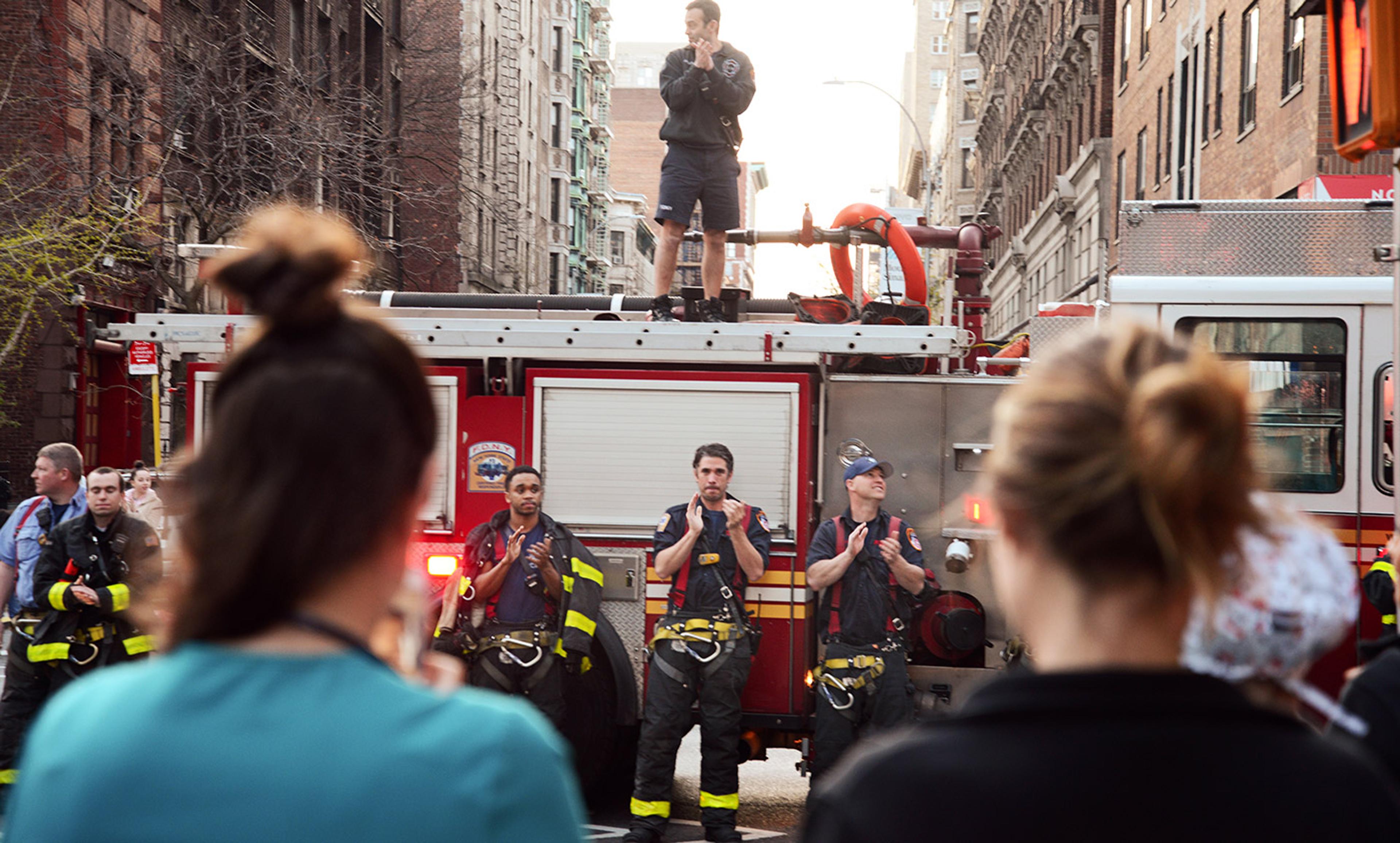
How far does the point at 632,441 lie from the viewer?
7.88 metres

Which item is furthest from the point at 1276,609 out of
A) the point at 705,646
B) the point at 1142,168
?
the point at 1142,168

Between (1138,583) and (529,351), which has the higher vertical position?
(529,351)

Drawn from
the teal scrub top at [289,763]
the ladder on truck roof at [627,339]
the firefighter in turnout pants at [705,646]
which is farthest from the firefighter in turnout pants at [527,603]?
the teal scrub top at [289,763]

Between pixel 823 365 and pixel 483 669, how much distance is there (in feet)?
7.96

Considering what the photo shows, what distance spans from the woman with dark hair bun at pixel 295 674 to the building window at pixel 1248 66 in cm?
2242

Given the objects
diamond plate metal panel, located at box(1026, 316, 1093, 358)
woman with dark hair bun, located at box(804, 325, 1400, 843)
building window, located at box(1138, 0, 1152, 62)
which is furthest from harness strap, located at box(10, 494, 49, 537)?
building window, located at box(1138, 0, 1152, 62)

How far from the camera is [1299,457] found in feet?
24.2

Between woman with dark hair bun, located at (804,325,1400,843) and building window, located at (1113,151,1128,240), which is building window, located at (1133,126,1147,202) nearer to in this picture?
building window, located at (1113,151,1128,240)

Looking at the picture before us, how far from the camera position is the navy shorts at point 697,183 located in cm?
884

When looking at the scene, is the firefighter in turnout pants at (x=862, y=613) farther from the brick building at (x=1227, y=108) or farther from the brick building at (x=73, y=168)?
the brick building at (x=73, y=168)

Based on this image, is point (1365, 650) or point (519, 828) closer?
point (519, 828)

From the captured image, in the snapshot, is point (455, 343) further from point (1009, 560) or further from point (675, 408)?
point (1009, 560)

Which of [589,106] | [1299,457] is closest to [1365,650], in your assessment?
[1299,457]

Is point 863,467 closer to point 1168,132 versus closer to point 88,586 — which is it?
point 88,586
